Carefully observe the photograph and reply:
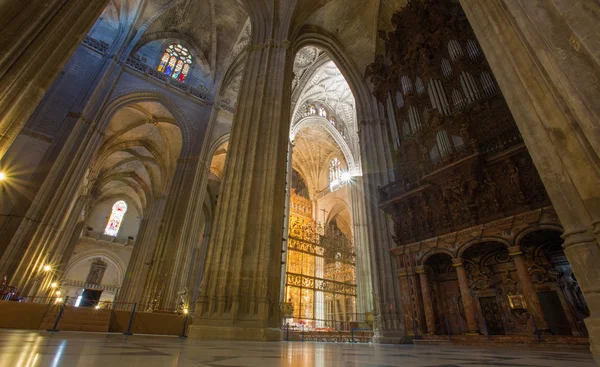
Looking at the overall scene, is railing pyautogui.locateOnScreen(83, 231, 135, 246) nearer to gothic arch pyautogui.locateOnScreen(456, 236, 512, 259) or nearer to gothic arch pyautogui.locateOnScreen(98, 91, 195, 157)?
gothic arch pyautogui.locateOnScreen(98, 91, 195, 157)

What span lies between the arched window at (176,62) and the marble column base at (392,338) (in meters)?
15.0

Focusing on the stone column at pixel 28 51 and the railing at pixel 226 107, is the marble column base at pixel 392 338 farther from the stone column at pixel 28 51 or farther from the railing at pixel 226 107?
the railing at pixel 226 107

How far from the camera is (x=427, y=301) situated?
6.57m

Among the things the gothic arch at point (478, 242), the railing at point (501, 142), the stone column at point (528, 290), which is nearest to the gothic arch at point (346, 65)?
the railing at point (501, 142)

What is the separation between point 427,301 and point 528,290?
6.69ft

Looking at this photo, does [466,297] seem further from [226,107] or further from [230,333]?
[226,107]

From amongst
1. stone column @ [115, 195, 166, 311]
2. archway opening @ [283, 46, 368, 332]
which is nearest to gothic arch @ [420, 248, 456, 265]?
archway opening @ [283, 46, 368, 332]

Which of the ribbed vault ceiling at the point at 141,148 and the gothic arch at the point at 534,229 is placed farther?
the ribbed vault ceiling at the point at 141,148

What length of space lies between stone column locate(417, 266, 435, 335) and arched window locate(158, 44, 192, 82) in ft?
48.3

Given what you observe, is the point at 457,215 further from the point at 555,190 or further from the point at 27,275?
the point at 27,275

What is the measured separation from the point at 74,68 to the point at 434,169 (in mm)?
13663

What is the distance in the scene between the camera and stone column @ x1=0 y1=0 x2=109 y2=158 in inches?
143

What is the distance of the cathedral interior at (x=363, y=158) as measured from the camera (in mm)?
3125

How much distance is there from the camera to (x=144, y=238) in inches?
591
